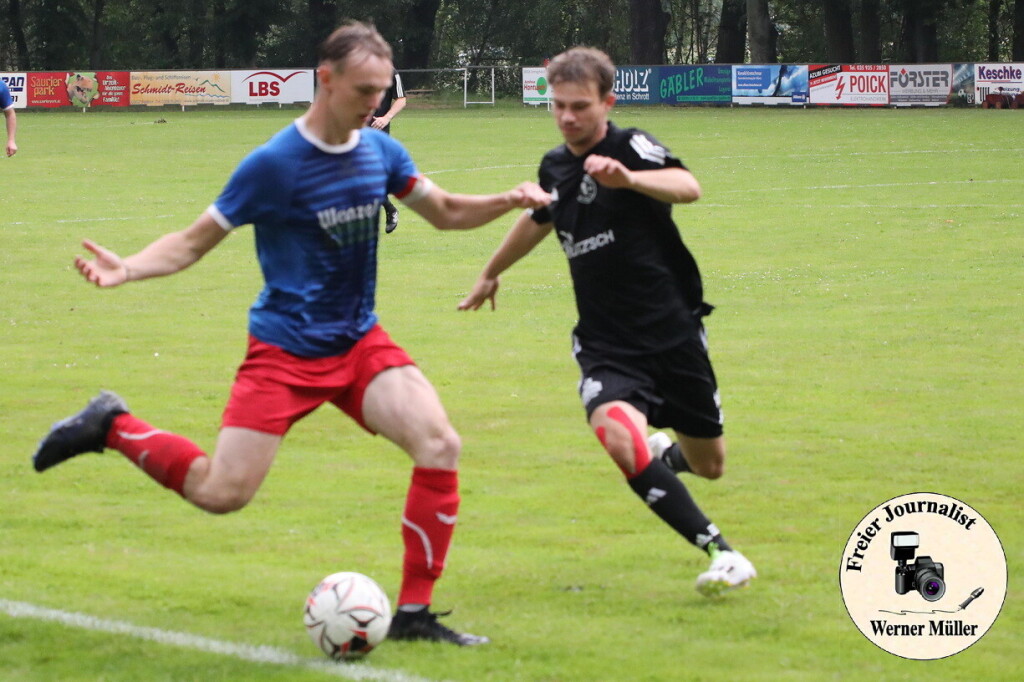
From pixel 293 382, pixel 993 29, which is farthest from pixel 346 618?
pixel 993 29

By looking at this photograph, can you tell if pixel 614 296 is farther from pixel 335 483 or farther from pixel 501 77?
pixel 501 77

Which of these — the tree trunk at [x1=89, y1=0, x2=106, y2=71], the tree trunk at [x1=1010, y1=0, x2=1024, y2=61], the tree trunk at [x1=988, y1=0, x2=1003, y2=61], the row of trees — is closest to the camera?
the tree trunk at [x1=1010, y1=0, x2=1024, y2=61]

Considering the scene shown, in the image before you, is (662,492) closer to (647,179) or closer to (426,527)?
(426,527)

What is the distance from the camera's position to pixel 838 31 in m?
56.4

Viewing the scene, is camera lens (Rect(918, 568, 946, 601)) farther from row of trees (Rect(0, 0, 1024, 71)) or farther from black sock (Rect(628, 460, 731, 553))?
row of trees (Rect(0, 0, 1024, 71))

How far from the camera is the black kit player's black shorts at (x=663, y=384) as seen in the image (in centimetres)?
595

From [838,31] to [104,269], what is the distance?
5397 cm

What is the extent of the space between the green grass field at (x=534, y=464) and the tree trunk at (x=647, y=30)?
4168 centimetres

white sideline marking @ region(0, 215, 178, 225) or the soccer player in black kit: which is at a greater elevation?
the soccer player in black kit

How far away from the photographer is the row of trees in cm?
6028

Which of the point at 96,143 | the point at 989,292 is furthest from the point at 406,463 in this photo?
the point at 96,143

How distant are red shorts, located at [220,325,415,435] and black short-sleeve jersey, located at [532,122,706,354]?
947mm

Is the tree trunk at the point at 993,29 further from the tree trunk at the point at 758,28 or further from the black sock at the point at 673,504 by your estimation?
the black sock at the point at 673,504

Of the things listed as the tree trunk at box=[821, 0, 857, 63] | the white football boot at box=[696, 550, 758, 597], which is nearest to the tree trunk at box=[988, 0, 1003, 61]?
the tree trunk at box=[821, 0, 857, 63]
